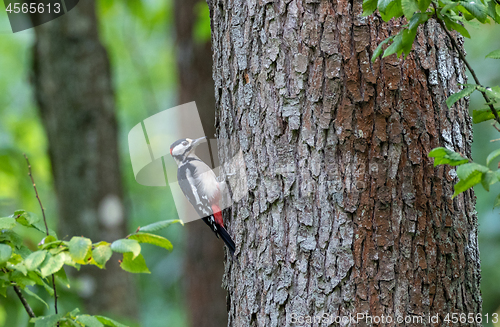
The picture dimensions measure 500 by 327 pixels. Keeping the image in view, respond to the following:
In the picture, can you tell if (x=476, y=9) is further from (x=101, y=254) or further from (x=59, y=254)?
(x=59, y=254)

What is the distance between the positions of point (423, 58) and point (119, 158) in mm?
3708

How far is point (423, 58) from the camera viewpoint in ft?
5.64

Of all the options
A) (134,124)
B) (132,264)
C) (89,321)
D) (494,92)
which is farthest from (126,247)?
(134,124)

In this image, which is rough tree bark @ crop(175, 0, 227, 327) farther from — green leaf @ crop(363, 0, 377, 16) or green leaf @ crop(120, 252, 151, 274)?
green leaf @ crop(363, 0, 377, 16)

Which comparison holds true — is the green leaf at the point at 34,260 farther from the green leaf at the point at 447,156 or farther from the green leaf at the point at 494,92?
the green leaf at the point at 494,92

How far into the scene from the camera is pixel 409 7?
46.6 inches

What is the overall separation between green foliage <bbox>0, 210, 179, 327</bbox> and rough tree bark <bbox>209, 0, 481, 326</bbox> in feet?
1.78

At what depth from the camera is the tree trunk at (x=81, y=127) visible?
14.5ft

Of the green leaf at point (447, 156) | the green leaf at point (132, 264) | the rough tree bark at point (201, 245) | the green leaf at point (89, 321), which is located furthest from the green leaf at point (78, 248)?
the rough tree bark at point (201, 245)

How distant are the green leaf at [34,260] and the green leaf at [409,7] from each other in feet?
4.90

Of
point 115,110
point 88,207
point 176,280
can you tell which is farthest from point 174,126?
point 176,280

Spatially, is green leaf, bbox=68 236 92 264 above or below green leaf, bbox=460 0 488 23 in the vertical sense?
below

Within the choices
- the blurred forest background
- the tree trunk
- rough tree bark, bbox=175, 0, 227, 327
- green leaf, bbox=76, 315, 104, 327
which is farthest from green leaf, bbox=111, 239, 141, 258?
the tree trunk

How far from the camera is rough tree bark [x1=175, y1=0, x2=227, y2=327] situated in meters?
4.05
